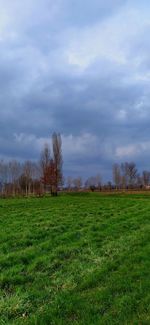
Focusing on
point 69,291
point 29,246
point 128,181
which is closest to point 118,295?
point 69,291

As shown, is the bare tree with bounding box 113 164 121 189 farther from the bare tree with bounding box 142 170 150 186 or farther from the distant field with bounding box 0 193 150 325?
the distant field with bounding box 0 193 150 325

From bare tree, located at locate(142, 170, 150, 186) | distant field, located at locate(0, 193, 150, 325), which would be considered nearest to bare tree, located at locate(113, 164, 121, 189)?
bare tree, located at locate(142, 170, 150, 186)

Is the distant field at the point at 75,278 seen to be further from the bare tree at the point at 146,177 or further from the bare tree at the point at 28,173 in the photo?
the bare tree at the point at 146,177

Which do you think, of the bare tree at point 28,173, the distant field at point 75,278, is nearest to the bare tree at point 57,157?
the bare tree at point 28,173

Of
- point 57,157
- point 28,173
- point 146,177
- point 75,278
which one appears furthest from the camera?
point 146,177

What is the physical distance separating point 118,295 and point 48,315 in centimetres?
171

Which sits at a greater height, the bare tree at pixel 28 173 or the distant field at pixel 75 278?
the bare tree at pixel 28 173

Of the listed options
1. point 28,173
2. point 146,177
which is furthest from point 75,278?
point 146,177

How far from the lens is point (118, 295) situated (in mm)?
8461

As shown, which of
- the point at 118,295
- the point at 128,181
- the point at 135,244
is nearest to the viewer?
the point at 118,295

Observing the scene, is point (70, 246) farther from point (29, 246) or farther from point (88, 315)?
point (88, 315)

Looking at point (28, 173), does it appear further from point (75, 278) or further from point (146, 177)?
point (75, 278)

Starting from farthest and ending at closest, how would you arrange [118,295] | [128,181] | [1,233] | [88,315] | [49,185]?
[128,181] < [49,185] < [1,233] < [118,295] < [88,315]

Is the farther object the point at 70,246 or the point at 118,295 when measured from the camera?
the point at 70,246
